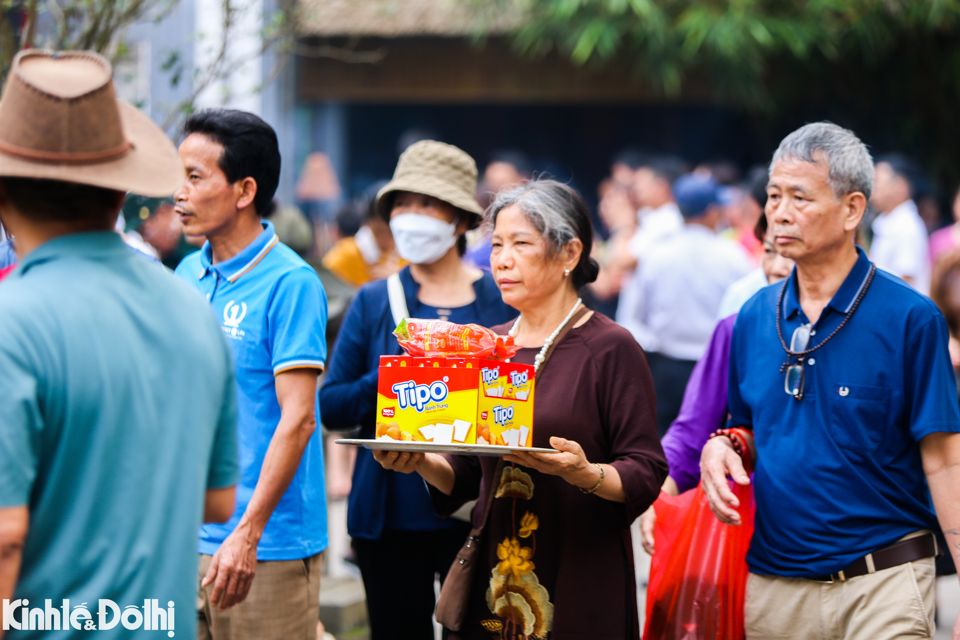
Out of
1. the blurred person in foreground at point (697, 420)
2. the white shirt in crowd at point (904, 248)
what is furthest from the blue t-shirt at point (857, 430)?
the white shirt in crowd at point (904, 248)

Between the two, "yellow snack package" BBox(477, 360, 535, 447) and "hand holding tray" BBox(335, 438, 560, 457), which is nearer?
"hand holding tray" BBox(335, 438, 560, 457)

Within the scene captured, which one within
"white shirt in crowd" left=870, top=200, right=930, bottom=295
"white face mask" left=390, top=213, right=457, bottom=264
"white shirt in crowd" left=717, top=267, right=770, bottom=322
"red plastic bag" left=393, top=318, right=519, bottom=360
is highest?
"white shirt in crowd" left=870, top=200, right=930, bottom=295

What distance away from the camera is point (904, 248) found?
775 cm

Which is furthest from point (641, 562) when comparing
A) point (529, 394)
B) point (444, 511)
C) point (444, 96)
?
point (444, 96)

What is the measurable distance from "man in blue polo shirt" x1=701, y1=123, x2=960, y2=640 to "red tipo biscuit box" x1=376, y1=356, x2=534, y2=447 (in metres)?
0.80

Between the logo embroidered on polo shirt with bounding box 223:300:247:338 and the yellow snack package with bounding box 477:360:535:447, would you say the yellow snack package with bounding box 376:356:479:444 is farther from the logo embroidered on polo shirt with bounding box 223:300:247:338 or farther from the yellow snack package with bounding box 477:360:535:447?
A: the logo embroidered on polo shirt with bounding box 223:300:247:338

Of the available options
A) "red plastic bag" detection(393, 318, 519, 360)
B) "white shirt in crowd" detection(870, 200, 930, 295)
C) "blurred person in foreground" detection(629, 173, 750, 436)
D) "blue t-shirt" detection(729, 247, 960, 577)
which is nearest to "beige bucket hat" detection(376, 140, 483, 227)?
"red plastic bag" detection(393, 318, 519, 360)

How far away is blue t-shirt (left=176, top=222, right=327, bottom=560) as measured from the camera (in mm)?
2730

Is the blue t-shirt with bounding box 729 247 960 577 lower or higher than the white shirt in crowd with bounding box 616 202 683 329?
lower

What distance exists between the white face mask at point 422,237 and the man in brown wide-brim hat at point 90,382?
1.80 metres

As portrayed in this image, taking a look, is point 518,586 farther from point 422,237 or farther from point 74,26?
point 74,26

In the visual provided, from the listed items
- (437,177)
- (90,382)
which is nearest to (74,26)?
(437,177)

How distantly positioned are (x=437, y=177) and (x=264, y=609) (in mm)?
1714

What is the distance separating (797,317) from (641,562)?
3540mm
